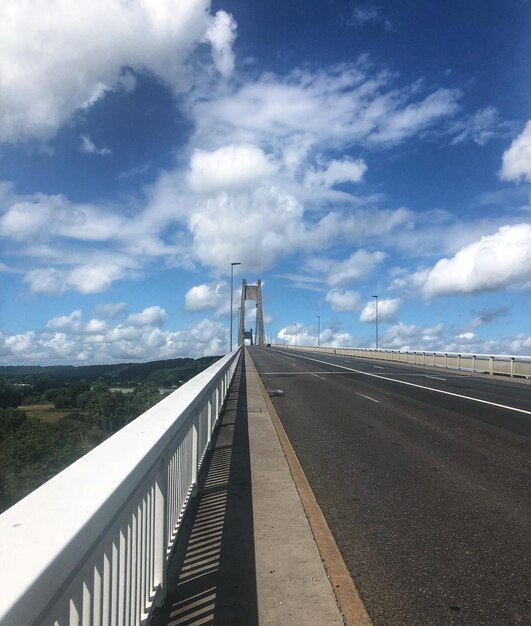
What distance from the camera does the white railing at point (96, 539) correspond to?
5.15 feet

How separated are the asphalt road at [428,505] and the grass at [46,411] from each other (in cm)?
840

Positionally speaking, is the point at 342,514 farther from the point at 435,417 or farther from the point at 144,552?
the point at 435,417

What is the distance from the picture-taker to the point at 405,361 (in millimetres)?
46344

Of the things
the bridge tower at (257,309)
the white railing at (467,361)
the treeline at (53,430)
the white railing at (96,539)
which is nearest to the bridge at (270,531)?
the white railing at (96,539)

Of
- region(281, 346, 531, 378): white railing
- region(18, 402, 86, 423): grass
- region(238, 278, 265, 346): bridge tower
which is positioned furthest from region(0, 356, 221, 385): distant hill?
region(238, 278, 265, 346): bridge tower

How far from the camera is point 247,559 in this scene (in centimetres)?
478

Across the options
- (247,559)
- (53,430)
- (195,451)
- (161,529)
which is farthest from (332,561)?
(53,430)

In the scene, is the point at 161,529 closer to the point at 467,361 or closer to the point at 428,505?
the point at 428,505

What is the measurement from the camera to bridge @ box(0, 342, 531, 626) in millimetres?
1993

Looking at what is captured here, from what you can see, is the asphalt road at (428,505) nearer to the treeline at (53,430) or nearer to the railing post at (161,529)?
the railing post at (161,529)

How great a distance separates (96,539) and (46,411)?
19237 millimetres

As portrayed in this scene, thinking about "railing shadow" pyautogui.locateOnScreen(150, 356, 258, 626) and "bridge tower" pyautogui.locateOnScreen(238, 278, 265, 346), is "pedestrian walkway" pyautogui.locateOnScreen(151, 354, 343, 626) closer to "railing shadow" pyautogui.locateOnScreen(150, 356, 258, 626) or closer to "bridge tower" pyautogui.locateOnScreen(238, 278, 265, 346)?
"railing shadow" pyautogui.locateOnScreen(150, 356, 258, 626)

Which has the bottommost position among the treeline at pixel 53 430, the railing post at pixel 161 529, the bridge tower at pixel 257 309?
the treeline at pixel 53 430

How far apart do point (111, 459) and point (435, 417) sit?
1192 cm
